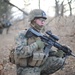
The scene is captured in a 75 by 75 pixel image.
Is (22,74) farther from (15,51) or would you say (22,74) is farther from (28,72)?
(15,51)

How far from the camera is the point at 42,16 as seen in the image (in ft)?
16.6

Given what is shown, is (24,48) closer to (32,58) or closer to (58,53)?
(32,58)

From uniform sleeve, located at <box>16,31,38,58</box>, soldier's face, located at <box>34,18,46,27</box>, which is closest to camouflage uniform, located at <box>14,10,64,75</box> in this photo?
uniform sleeve, located at <box>16,31,38,58</box>

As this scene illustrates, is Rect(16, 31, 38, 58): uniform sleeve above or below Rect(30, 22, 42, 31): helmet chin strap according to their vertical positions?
below

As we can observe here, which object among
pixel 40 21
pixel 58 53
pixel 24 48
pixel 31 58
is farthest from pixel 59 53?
pixel 24 48

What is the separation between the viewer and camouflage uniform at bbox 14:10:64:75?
15.5 feet

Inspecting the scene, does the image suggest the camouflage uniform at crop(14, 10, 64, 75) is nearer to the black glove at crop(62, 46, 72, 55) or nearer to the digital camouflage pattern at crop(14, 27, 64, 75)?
the digital camouflage pattern at crop(14, 27, 64, 75)

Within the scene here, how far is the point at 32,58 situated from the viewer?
16.2 feet

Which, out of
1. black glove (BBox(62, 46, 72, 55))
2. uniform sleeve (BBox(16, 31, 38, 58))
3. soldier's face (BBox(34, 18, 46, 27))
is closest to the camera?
uniform sleeve (BBox(16, 31, 38, 58))

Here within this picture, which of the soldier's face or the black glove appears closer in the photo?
the soldier's face

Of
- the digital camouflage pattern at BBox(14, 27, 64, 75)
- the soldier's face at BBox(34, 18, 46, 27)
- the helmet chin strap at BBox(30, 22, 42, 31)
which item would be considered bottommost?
the digital camouflage pattern at BBox(14, 27, 64, 75)

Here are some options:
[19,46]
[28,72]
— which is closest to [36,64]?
[28,72]

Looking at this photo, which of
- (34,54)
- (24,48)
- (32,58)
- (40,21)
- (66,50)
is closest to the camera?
(24,48)

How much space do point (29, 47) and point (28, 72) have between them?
64 cm
